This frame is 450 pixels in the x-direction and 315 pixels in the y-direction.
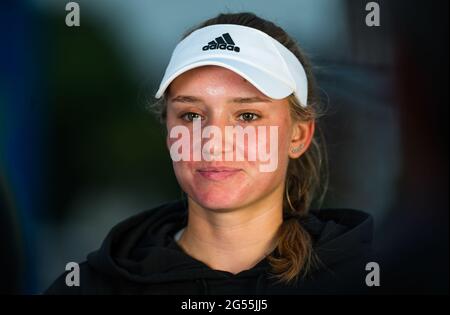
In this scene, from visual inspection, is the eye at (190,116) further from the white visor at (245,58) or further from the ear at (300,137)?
the ear at (300,137)

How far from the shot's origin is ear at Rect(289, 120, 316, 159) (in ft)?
5.66

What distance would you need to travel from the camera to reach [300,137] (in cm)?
175

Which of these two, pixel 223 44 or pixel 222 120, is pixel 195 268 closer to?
pixel 222 120

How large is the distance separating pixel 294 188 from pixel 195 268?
0.38 m

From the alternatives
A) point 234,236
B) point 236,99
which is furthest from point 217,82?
point 234,236

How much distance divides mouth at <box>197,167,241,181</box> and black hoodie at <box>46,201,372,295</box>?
249mm

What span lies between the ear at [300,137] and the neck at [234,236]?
0.46 ft

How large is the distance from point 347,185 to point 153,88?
0.68m

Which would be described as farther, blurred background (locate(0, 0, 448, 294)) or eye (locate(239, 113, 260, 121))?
blurred background (locate(0, 0, 448, 294))

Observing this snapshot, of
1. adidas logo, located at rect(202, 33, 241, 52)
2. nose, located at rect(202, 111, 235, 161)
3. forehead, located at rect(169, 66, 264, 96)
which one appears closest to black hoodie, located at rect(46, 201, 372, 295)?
nose, located at rect(202, 111, 235, 161)

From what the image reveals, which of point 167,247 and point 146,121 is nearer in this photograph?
point 167,247

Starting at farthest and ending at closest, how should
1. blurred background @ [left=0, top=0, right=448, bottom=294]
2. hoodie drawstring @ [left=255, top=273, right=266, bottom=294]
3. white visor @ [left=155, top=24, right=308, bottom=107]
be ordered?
blurred background @ [left=0, top=0, right=448, bottom=294]
hoodie drawstring @ [left=255, top=273, right=266, bottom=294]
white visor @ [left=155, top=24, right=308, bottom=107]

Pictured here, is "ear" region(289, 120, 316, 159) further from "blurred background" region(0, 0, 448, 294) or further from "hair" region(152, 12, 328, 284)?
"blurred background" region(0, 0, 448, 294)

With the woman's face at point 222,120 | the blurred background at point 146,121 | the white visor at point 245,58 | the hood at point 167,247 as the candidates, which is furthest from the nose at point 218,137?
the blurred background at point 146,121
